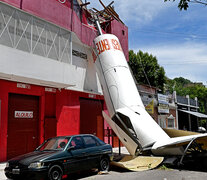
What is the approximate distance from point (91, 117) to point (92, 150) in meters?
8.92

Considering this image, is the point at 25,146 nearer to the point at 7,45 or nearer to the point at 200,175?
the point at 7,45

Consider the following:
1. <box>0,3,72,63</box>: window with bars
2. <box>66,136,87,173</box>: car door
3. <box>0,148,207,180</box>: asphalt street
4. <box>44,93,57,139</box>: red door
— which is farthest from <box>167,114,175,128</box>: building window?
<box>66,136,87,173</box>: car door

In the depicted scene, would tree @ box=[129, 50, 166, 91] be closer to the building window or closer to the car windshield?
the building window

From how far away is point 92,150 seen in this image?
914 centimetres

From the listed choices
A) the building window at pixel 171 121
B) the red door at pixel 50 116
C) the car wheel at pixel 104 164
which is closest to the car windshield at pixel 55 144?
the car wheel at pixel 104 164

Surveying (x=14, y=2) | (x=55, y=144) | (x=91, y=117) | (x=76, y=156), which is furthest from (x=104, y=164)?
(x=14, y=2)

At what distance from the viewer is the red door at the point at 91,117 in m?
17.3

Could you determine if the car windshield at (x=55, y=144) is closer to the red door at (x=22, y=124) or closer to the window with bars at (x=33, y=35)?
the red door at (x=22, y=124)

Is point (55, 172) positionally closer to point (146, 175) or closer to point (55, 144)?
point (55, 144)

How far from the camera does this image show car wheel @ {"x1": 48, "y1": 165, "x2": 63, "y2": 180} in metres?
7.48

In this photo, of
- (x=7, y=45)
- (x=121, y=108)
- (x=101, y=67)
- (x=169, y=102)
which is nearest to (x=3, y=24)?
(x=7, y=45)

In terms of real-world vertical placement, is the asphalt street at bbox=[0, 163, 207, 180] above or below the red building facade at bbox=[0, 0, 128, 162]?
→ below

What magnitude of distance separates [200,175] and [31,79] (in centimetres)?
893

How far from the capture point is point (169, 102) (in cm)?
3127
